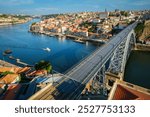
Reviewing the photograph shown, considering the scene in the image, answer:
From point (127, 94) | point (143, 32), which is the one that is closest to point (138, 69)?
point (127, 94)

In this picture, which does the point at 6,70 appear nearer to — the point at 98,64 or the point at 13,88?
the point at 13,88

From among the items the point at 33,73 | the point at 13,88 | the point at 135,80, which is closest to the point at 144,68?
the point at 135,80

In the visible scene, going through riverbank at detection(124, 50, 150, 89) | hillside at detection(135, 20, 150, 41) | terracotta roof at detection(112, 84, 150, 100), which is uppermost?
terracotta roof at detection(112, 84, 150, 100)

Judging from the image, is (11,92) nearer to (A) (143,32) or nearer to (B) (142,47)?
(B) (142,47)

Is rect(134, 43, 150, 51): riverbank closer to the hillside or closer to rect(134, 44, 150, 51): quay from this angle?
rect(134, 44, 150, 51): quay

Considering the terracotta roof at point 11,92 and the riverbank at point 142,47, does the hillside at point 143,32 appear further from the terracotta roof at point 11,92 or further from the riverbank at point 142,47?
the terracotta roof at point 11,92

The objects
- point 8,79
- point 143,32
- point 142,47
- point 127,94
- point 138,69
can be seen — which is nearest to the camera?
point 127,94

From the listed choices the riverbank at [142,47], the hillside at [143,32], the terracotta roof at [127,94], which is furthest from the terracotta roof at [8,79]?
the hillside at [143,32]

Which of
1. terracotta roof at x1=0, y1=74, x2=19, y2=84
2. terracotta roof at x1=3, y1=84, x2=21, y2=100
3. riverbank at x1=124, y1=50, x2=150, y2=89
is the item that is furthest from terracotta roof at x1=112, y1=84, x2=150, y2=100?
terracotta roof at x1=0, y1=74, x2=19, y2=84
